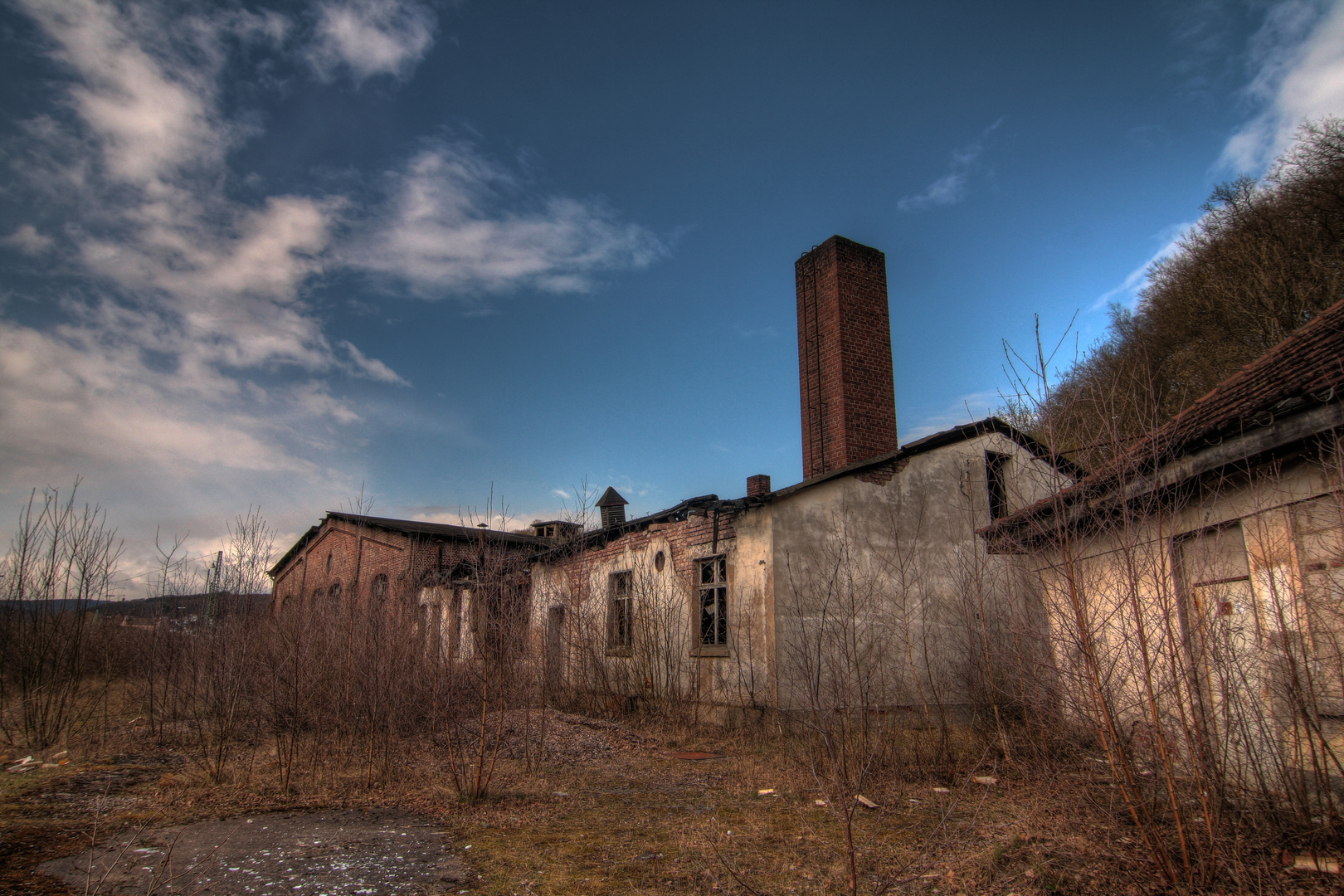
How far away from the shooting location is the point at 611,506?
21.0 metres

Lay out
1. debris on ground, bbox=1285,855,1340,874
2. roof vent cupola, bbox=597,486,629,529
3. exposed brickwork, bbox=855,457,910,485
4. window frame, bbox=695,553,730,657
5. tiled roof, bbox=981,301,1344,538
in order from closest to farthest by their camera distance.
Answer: debris on ground, bbox=1285,855,1340,874
tiled roof, bbox=981,301,1344,538
exposed brickwork, bbox=855,457,910,485
window frame, bbox=695,553,730,657
roof vent cupola, bbox=597,486,629,529

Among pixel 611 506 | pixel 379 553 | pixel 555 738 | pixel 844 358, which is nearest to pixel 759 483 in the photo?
pixel 844 358

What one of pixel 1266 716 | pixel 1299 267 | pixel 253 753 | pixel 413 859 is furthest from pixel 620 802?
pixel 1299 267

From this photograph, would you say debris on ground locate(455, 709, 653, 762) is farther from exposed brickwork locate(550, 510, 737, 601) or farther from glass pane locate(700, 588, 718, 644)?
exposed brickwork locate(550, 510, 737, 601)

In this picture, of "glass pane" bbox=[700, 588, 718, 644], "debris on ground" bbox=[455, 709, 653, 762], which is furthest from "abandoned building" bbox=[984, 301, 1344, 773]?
"glass pane" bbox=[700, 588, 718, 644]

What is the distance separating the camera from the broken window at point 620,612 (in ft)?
42.1

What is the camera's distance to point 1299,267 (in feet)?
48.5

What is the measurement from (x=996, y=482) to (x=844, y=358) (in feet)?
11.3

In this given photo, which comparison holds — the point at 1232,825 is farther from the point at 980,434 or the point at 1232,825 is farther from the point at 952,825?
the point at 980,434

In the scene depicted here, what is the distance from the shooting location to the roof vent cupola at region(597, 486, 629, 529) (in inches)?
807

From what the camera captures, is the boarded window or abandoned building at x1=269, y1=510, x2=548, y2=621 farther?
abandoned building at x1=269, y1=510, x2=548, y2=621

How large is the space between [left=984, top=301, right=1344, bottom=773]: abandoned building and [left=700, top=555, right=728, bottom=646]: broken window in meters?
6.19

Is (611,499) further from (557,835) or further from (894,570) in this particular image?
(557,835)

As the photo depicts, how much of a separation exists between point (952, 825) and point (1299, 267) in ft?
52.7
